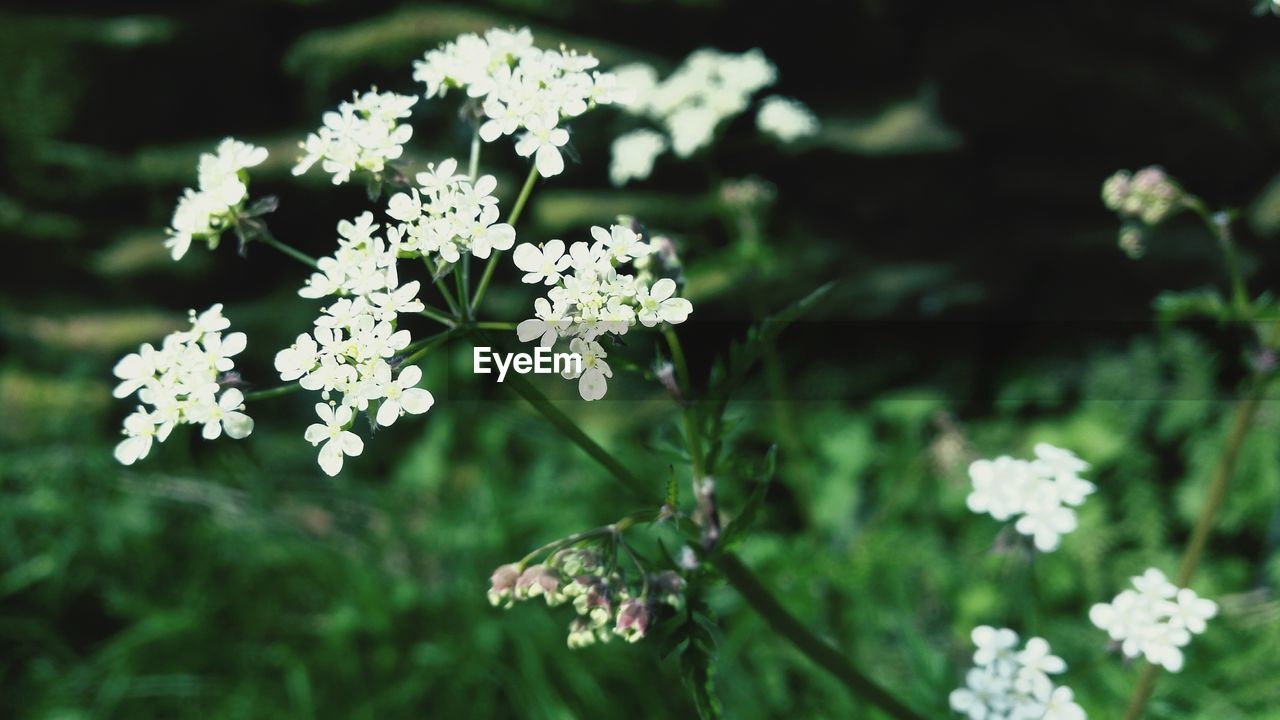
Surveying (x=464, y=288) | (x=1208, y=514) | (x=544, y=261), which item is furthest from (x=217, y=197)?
(x=1208, y=514)

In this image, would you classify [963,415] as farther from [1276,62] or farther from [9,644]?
[9,644]

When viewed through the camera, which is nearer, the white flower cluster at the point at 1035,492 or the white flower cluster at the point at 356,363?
the white flower cluster at the point at 356,363

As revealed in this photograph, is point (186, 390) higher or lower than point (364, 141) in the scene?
lower

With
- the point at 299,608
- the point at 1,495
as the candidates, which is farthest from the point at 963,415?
the point at 1,495

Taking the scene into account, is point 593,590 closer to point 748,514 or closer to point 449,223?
point 748,514

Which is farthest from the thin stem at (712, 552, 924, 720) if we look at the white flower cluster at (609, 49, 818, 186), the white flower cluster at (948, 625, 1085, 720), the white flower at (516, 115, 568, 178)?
the white flower cluster at (609, 49, 818, 186)

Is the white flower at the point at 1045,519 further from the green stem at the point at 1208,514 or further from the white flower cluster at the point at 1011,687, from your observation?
the green stem at the point at 1208,514

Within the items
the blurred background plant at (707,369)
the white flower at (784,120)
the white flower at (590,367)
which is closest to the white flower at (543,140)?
the white flower at (590,367)
